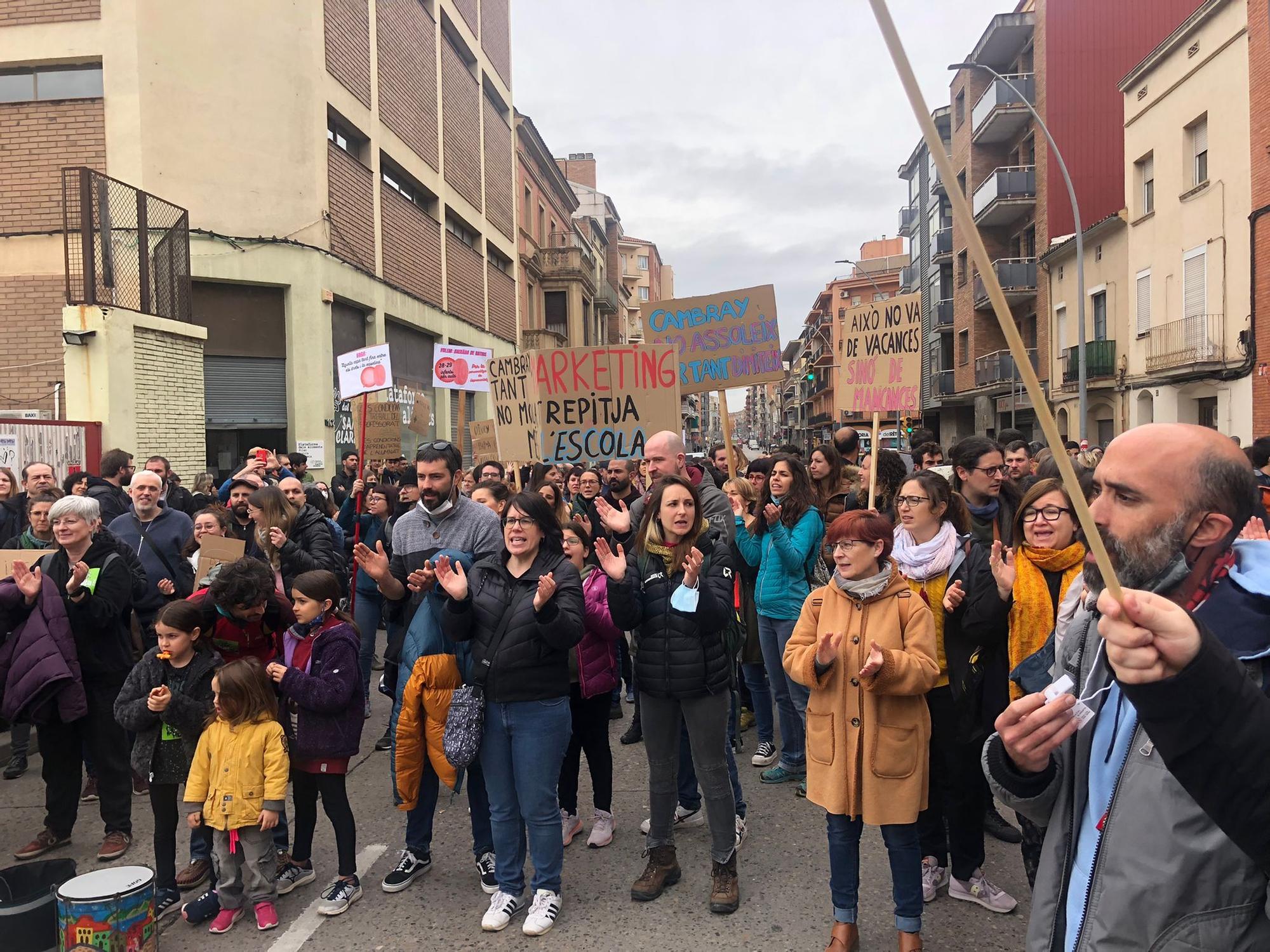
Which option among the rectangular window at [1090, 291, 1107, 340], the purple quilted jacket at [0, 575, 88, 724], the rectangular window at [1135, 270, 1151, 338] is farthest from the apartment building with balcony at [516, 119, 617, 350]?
the purple quilted jacket at [0, 575, 88, 724]

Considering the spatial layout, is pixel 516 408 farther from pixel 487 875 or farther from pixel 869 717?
pixel 869 717

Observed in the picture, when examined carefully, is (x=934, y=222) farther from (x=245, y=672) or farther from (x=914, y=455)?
(x=245, y=672)

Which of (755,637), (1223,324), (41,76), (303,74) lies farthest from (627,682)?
(1223,324)

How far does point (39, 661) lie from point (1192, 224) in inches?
930

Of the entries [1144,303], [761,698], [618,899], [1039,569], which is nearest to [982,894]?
[1039,569]

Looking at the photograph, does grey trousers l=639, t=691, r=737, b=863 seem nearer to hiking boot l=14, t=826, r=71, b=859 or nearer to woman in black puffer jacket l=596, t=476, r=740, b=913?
woman in black puffer jacket l=596, t=476, r=740, b=913

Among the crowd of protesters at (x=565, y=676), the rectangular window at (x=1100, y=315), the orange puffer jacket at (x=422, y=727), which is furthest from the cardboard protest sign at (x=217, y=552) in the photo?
the rectangular window at (x=1100, y=315)

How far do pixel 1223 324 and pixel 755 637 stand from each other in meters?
18.4

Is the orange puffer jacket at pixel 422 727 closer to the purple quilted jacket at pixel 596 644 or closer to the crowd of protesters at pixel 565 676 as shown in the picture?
the crowd of protesters at pixel 565 676

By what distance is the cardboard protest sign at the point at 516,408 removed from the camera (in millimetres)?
6648

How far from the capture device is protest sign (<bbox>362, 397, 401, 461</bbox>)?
10.3 metres

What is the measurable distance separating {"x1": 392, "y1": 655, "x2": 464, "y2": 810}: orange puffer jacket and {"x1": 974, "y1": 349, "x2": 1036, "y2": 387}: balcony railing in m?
31.8

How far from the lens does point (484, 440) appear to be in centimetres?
1062

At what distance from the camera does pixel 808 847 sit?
465 cm
